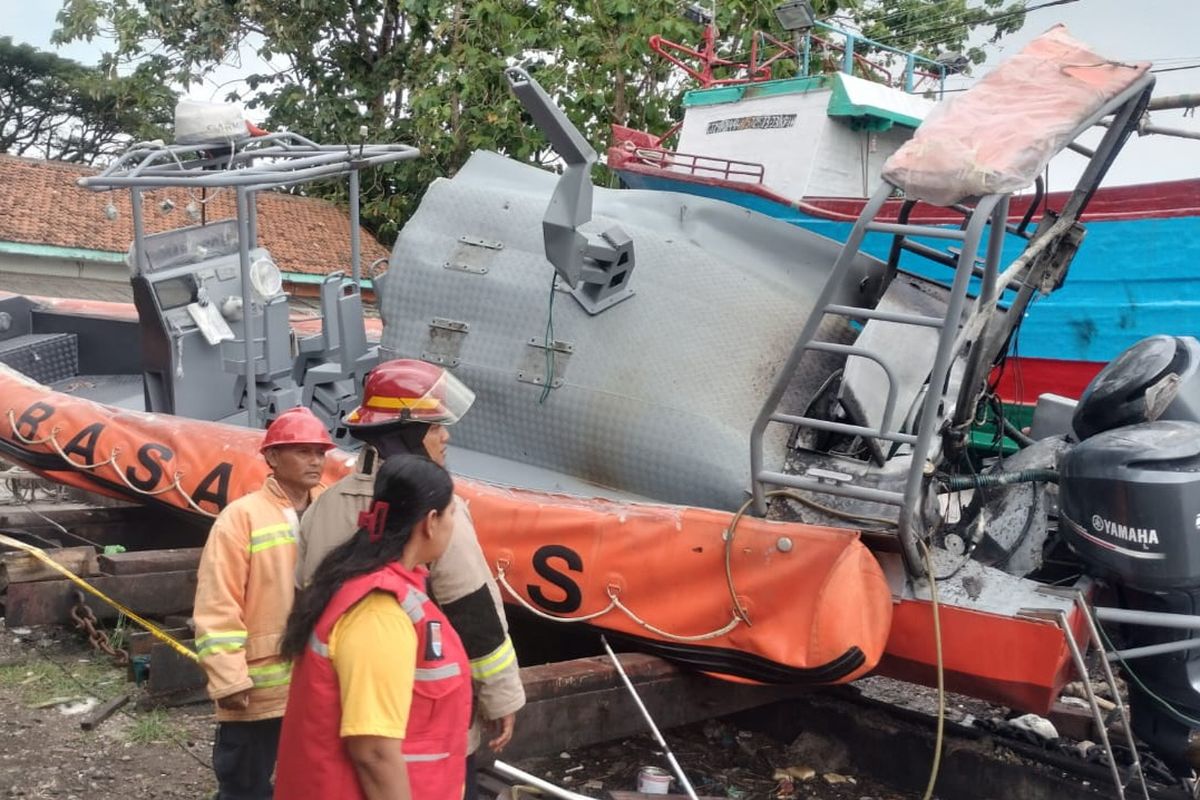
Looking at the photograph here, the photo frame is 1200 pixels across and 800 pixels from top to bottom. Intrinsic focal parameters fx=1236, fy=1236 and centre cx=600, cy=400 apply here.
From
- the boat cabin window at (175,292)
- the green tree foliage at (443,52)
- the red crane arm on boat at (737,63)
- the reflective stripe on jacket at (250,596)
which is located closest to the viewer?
the reflective stripe on jacket at (250,596)

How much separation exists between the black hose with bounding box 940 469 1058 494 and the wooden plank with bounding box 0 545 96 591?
11.9ft

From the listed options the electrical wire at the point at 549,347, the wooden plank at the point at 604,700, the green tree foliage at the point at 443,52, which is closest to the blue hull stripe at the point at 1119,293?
the electrical wire at the point at 549,347

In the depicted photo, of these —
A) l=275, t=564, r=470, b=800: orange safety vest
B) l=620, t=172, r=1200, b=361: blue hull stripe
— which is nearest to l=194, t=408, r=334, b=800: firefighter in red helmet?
l=275, t=564, r=470, b=800: orange safety vest

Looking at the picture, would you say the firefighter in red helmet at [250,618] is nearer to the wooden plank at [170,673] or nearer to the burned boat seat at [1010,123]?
the wooden plank at [170,673]

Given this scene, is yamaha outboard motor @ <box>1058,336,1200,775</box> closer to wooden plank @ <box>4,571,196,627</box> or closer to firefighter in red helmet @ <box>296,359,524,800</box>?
firefighter in red helmet @ <box>296,359,524,800</box>

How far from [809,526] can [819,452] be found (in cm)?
67

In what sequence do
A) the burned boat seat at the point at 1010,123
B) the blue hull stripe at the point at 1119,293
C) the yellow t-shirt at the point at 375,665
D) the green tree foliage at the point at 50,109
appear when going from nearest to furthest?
the yellow t-shirt at the point at 375,665, the burned boat seat at the point at 1010,123, the blue hull stripe at the point at 1119,293, the green tree foliage at the point at 50,109

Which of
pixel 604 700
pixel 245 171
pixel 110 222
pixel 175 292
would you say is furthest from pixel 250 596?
pixel 110 222

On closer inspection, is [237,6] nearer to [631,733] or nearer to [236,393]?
[236,393]

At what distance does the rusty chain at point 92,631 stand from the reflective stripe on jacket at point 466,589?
2.78 metres

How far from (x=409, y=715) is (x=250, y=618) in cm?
119

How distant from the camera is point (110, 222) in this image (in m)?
17.5

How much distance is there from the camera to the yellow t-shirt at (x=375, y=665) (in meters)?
2.05

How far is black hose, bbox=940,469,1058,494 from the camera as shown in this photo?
176 inches
